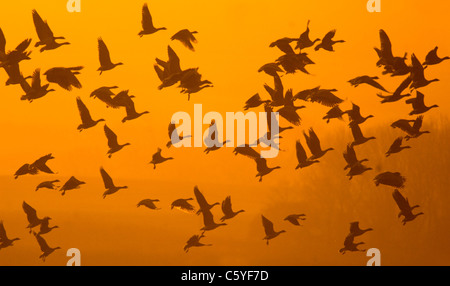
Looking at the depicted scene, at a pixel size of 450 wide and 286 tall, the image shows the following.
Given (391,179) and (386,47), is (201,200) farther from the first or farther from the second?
(386,47)

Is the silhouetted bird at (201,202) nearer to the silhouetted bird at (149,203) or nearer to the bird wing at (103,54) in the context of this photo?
the silhouetted bird at (149,203)

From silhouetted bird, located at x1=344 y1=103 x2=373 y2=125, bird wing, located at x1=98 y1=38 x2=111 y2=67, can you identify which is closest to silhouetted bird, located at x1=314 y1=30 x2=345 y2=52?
silhouetted bird, located at x1=344 y1=103 x2=373 y2=125

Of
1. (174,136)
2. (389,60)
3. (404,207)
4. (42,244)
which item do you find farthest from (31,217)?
(389,60)

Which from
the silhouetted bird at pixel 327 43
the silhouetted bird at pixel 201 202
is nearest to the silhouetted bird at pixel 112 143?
the silhouetted bird at pixel 201 202

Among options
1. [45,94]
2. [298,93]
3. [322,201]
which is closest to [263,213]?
[322,201]

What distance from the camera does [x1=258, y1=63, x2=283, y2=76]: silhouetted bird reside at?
7.44 meters

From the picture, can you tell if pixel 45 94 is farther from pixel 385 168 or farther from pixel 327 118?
pixel 385 168

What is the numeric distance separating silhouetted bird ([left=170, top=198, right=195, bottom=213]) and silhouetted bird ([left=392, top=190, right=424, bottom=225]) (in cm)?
179

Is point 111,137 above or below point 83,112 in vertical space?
below

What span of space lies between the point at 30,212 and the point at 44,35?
153 centimetres

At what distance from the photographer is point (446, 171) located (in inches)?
306

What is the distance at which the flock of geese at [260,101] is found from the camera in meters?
7.34

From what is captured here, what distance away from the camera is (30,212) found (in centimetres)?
745

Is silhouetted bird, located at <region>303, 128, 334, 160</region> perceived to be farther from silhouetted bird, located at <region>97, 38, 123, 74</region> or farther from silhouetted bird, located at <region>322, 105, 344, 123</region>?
silhouetted bird, located at <region>97, 38, 123, 74</region>
